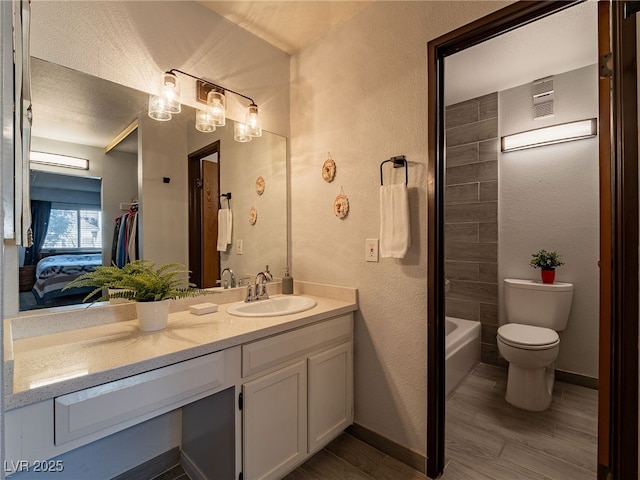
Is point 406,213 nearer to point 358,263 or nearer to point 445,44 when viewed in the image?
point 358,263

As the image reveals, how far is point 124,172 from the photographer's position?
4.98 feet

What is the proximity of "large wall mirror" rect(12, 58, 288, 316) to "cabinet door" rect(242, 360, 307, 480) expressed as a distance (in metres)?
0.78

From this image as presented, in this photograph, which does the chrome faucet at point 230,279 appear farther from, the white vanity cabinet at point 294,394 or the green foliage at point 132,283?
the white vanity cabinet at point 294,394

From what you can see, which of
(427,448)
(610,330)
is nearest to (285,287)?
(427,448)

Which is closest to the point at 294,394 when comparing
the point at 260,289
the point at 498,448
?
the point at 260,289

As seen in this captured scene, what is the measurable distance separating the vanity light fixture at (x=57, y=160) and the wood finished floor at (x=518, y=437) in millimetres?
2352

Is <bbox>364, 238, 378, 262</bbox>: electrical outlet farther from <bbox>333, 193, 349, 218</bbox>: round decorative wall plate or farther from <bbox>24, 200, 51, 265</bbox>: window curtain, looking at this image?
<bbox>24, 200, 51, 265</bbox>: window curtain

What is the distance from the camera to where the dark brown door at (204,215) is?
69.9 inches

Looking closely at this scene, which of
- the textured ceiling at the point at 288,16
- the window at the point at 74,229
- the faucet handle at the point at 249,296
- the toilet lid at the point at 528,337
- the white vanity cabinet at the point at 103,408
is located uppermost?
the textured ceiling at the point at 288,16

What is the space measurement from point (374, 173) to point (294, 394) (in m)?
1.26

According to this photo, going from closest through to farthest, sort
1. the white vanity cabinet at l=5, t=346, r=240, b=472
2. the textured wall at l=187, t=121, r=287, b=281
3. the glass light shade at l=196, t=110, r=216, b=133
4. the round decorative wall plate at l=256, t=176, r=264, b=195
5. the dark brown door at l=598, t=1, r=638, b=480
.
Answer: the white vanity cabinet at l=5, t=346, r=240, b=472 → the dark brown door at l=598, t=1, r=638, b=480 → the glass light shade at l=196, t=110, r=216, b=133 → the textured wall at l=187, t=121, r=287, b=281 → the round decorative wall plate at l=256, t=176, r=264, b=195

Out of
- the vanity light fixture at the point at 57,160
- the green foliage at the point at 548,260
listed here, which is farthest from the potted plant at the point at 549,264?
the vanity light fixture at the point at 57,160

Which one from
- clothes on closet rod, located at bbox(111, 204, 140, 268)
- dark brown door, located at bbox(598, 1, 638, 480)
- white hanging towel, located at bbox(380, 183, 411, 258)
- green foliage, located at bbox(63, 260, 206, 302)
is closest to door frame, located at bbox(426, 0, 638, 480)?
dark brown door, located at bbox(598, 1, 638, 480)

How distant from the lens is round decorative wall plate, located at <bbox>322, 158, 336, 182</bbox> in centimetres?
193
